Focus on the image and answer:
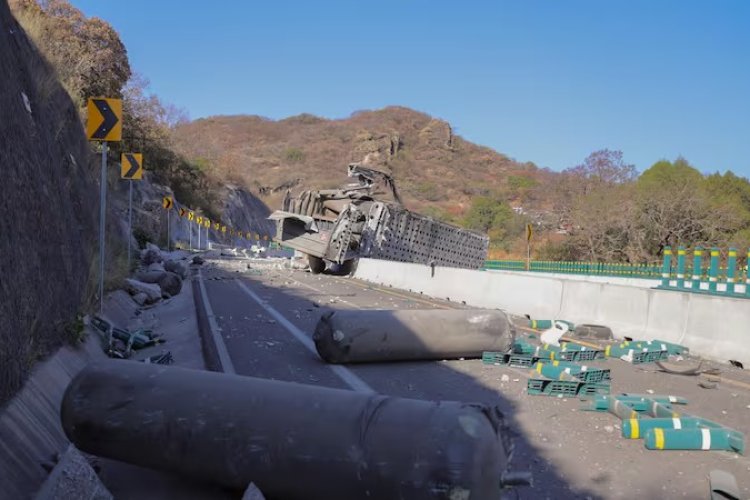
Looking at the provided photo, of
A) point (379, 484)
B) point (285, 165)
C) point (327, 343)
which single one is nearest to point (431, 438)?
point (379, 484)

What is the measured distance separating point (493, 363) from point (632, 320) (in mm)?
4478

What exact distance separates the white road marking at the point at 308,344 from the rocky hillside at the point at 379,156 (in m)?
76.5

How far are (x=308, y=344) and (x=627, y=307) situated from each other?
5.99 meters

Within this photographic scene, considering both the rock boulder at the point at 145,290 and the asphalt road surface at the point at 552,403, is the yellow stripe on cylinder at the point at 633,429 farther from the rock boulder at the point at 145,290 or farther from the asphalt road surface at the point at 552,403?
the rock boulder at the point at 145,290

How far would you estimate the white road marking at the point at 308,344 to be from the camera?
23.4 ft

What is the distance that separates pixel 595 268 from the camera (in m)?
30.2

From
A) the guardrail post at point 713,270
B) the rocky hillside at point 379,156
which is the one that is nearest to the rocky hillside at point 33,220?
the guardrail post at point 713,270

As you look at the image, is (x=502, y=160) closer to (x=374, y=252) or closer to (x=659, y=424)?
(x=374, y=252)

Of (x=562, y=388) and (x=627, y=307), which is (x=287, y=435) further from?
(x=627, y=307)

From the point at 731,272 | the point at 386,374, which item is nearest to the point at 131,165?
the point at 386,374

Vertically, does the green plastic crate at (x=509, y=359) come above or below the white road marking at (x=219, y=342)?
above

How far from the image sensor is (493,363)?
8.66 metres

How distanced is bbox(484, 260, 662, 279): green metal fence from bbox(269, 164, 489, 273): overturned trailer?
484 centimetres

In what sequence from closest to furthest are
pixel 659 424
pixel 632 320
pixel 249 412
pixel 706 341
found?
pixel 249 412 → pixel 659 424 → pixel 706 341 → pixel 632 320
